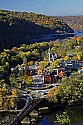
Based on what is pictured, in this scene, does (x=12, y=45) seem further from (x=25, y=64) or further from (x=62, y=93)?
(x=62, y=93)

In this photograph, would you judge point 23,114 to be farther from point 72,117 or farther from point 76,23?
point 76,23

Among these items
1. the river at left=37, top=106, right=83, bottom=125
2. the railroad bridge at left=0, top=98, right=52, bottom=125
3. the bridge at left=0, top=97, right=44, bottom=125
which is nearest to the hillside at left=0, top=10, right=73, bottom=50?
the railroad bridge at left=0, top=98, right=52, bottom=125

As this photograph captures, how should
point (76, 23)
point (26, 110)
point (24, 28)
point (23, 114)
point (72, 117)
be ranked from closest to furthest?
point (23, 114) → point (72, 117) → point (26, 110) → point (24, 28) → point (76, 23)

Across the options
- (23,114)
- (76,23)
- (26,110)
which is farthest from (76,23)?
(23,114)

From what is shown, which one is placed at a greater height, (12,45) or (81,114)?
(12,45)

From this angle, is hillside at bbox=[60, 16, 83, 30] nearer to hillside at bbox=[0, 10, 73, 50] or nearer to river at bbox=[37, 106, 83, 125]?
hillside at bbox=[0, 10, 73, 50]

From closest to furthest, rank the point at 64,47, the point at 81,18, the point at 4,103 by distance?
the point at 4,103, the point at 64,47, the point at 81,18

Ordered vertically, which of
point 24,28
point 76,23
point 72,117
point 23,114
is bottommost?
point 72,117

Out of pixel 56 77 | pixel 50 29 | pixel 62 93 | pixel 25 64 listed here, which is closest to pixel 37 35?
pixel 50 29
